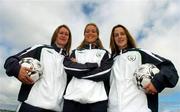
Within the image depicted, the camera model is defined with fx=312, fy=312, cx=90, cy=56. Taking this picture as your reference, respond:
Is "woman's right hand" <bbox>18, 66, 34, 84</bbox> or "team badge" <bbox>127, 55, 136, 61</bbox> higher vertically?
"team badge" <bbox>127, 55, 136, 61</bbox>

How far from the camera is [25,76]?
20.6 feet

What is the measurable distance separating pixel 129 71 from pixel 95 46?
3.20 ft

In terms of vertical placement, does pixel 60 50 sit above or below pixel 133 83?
above

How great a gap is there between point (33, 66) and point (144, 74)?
224cm

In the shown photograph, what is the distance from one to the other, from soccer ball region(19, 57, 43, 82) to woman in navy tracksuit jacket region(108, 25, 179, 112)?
1.50 m

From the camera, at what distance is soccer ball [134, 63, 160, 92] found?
6.05m

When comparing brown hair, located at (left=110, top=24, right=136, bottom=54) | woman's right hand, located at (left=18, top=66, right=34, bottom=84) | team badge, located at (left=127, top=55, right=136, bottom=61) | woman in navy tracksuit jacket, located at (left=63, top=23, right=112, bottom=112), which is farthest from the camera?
brown hair, located at (left=110, top=24, right=136, bottom=54)

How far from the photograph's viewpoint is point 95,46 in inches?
269

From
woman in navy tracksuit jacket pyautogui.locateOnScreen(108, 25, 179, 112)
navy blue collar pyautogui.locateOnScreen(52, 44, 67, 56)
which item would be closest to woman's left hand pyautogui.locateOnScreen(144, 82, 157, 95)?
woman in navy tracksuit jacket pyautogui.locateOnScreen(108, 25, 179, 112)

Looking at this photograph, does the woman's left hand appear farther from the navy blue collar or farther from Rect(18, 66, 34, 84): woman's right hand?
Rect(18, 66, 34, 84): woman's right hand

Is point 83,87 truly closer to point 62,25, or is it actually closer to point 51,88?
point 51,88

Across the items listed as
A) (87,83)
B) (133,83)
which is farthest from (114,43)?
(87,83)

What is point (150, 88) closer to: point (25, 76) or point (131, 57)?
point (131, 57)

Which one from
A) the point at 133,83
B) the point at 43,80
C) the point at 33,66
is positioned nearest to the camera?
the point at 133,83
